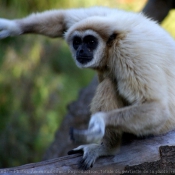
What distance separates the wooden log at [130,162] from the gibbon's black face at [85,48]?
1166mm

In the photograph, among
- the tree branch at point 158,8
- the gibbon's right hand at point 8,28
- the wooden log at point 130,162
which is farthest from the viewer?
the tree branch at point 158,8

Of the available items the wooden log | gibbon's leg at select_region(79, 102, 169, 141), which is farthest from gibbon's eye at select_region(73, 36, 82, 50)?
the wooden log

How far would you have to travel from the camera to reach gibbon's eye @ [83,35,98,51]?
4918 millimetres

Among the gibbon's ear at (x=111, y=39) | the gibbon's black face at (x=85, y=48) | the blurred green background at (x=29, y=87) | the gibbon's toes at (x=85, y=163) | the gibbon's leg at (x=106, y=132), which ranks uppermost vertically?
the gibbon's ear at (x=111, y=39)

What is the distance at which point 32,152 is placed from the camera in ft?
31.7

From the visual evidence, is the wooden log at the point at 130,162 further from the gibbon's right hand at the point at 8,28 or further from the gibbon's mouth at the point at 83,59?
the gibbon's right hand at the point at 8,28

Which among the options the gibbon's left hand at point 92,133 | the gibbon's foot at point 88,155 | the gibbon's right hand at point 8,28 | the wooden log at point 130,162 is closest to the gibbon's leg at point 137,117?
the gibbon's left hand at point 92,133

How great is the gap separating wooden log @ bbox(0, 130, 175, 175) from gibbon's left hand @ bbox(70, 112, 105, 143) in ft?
1.57

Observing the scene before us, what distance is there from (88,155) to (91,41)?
52.7 inches

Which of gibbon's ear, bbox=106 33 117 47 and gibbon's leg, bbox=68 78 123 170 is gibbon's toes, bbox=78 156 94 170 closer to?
gibbon's leg, bbox=68 78 123 170

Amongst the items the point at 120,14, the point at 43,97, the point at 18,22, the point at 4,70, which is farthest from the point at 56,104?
the point at 120,14

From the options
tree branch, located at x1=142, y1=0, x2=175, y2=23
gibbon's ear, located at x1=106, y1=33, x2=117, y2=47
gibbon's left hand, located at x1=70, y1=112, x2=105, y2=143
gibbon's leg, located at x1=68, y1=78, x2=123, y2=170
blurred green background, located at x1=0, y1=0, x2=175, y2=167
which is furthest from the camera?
blurred green background, located at x1=0, y1=0, x2=175, y2=167

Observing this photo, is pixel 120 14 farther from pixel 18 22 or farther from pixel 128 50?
pixel 18 22

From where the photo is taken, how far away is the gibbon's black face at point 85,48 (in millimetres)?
4957
